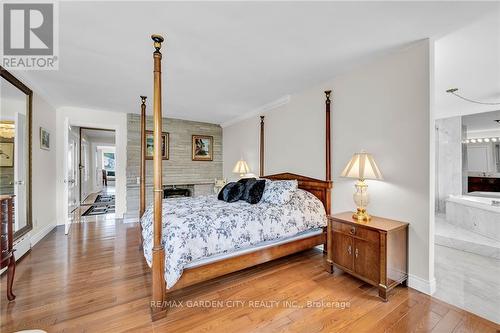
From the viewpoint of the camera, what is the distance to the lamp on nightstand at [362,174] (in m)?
2.34

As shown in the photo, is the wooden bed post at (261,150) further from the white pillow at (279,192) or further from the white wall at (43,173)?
the white wall at (43,173)

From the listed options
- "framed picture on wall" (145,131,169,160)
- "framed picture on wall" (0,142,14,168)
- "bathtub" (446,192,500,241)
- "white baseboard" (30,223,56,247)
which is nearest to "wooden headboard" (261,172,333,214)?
"bathtub" (446,192,500,241)

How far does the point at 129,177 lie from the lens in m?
4.84

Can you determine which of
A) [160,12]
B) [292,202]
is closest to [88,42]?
[160,12]

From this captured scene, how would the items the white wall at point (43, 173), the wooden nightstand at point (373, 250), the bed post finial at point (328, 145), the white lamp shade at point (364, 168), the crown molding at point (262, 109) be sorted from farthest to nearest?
the crown molding at point (262, 109) → the white wall at point (43, 173) → the bed post finial at point (328, 145) → the white lamp shade at point (364, 168) → the wooden nightstand at point (373, 250)

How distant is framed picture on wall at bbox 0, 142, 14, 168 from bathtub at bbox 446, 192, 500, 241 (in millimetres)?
6775

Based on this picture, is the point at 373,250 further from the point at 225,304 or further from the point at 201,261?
the point at 201,261

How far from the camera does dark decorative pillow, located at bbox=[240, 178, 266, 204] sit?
3.07 meters

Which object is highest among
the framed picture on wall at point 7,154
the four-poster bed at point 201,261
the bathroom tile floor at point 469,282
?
the framed picture on wall at point 7,154

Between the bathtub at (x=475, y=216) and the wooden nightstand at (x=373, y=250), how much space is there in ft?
7.78

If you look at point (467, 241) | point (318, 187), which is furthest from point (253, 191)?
point (467, 241)

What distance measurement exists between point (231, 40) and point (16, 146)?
3172 mm

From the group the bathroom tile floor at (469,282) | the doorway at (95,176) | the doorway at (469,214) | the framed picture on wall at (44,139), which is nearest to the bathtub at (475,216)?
the doorway at (469,214)

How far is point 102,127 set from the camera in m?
4.70
